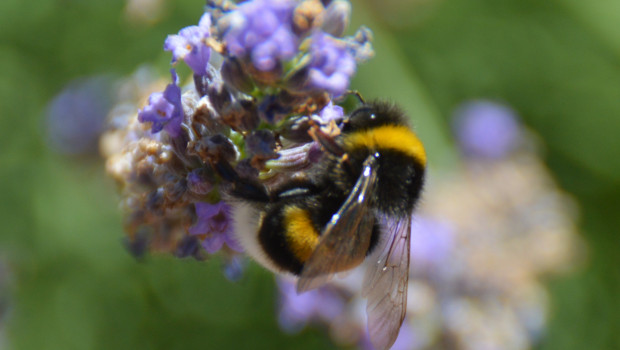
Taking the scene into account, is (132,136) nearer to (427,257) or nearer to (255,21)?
(255,21)

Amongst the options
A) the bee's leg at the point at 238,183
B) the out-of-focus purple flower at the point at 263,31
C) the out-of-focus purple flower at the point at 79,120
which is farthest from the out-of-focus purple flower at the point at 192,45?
the out-of-focus purple flower at the point at 79,120

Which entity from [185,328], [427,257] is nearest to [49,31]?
[185,328]

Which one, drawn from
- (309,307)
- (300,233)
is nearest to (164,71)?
(309,307)

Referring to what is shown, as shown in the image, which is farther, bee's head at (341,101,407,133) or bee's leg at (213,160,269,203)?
bee's head at (341,101,407,133)

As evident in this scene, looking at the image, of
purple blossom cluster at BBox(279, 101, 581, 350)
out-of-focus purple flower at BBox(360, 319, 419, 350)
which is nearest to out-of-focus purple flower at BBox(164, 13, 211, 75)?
purple blossom cluster at BBox(279, 101, 581, 350)

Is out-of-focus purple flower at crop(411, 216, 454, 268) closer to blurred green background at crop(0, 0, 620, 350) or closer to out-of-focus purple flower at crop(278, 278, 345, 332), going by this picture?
out-of-focus purple flower at crop(278, 278, 345, 332)
